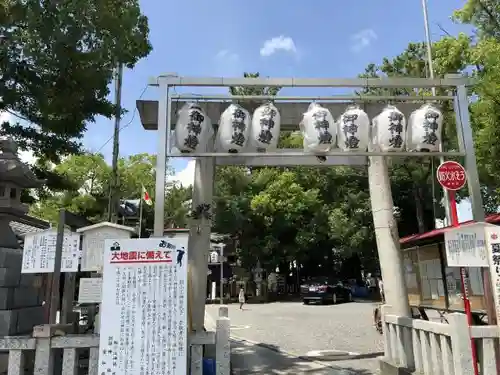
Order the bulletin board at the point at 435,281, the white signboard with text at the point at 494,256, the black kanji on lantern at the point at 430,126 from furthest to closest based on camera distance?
the bulletin board at the point at 435,281
the black kanji on lantern at the point at 430,126
the white signboard with text at the point at 494,256

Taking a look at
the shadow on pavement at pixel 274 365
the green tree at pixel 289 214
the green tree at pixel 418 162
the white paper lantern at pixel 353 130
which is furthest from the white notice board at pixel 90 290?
the green tree at pixel 289 214

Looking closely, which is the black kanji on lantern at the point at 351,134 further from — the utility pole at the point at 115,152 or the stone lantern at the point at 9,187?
the utility pole at the point at 115,152

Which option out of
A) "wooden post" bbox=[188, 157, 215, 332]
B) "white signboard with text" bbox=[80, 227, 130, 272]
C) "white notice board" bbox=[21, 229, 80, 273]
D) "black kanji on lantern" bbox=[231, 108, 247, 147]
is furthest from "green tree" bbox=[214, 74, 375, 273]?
"white notice board" bbox=[21, 229, 80, 273]

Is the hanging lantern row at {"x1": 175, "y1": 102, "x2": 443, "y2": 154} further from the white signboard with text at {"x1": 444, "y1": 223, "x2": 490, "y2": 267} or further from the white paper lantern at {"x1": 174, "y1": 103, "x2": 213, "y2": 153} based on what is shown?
the white signboard with text at {"x1": 444, "y1": 223, "x2": 490, "y2": 267}

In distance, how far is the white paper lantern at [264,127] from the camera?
609 centimetres

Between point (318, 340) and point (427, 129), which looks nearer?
point (427, 129)

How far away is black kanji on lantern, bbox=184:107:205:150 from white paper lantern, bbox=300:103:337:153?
1484 millimetres

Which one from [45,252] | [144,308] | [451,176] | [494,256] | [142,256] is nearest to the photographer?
[144,308]

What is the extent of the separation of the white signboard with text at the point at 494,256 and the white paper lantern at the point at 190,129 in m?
3.83

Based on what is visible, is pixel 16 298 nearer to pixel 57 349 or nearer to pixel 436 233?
pixel 57 349

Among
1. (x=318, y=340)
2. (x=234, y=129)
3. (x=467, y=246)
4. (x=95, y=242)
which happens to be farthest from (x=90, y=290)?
(x=318, y=340)

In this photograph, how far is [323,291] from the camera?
25.5m

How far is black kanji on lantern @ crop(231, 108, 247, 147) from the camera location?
6.02 meters

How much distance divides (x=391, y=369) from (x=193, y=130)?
193 inches
